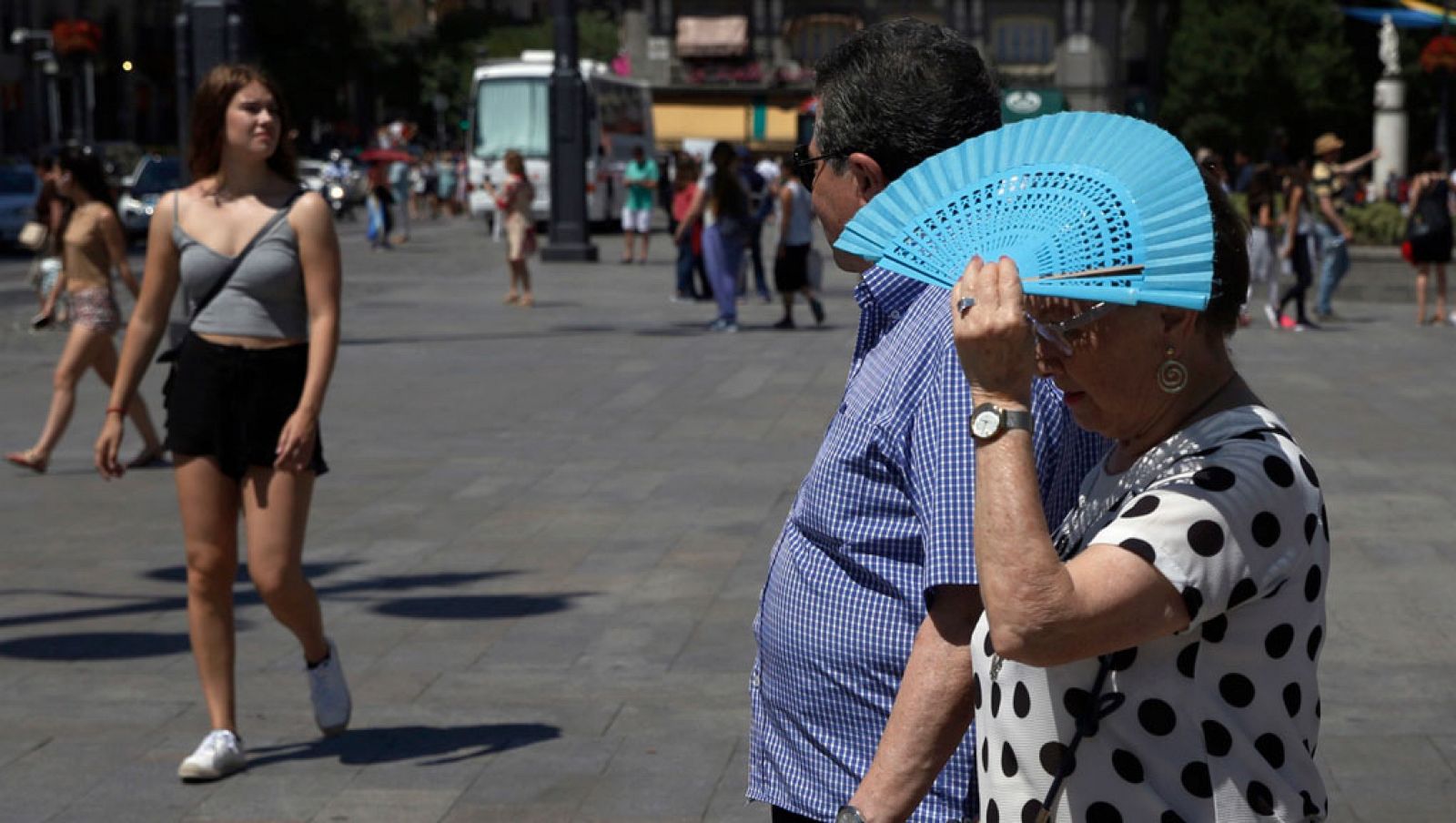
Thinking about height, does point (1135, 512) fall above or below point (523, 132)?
above

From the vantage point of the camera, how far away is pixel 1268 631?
2.07m

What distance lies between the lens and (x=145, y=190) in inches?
1430

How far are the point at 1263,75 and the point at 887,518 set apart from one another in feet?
228

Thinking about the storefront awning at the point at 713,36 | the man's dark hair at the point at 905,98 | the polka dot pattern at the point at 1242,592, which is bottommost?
the polka dot pattern at the point at 1242,592

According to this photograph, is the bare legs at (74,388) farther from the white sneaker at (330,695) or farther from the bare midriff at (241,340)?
the bare midriff at (241,340)

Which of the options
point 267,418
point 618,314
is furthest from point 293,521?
point 618,314

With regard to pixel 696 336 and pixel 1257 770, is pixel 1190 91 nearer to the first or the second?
pixel 696 336

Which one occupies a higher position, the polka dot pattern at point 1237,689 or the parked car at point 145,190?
the polka dot pattern at point 1237,689

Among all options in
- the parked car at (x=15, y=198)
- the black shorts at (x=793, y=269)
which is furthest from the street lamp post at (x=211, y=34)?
the parked car at (x=15, y=198)

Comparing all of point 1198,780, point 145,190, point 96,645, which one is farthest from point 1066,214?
point 145,190

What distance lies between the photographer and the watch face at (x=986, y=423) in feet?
6.71

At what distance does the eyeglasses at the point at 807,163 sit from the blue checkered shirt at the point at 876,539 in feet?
0.49

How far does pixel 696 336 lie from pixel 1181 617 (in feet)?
52.0

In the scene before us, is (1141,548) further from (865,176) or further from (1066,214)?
(865,176)
